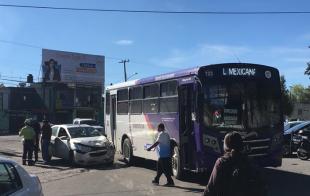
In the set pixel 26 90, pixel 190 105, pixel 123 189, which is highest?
pixel 26 90

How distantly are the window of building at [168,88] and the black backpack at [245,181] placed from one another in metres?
10.5

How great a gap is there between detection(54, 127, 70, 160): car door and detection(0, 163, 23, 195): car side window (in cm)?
1416

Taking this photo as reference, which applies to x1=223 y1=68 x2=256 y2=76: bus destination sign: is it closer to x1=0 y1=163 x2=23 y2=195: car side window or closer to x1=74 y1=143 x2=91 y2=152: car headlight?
x1=74 y1=143 x2=91 y2=152: car headlight

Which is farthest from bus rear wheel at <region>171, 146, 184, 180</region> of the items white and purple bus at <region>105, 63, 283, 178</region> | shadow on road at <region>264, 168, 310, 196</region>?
shadow on road at <region>264, 168, 310, 196</region>

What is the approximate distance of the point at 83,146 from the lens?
20.2 meters

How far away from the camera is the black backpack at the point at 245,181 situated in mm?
5207

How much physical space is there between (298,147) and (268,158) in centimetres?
825

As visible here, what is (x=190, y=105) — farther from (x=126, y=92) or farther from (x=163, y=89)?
(x=126, y=92)

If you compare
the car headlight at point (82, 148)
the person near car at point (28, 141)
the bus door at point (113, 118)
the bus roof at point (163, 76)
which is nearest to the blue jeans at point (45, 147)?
the person near car at point (28, 141)

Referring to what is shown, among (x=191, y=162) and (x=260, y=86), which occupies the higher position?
(x=260, y=86)

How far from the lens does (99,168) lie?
19.5m

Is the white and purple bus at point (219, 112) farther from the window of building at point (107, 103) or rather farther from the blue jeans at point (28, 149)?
the blue jeans at point (28, 149)

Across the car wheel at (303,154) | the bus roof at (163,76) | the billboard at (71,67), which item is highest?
the billboard at (71,67)

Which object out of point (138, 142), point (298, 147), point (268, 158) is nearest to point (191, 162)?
point (268, 158)
